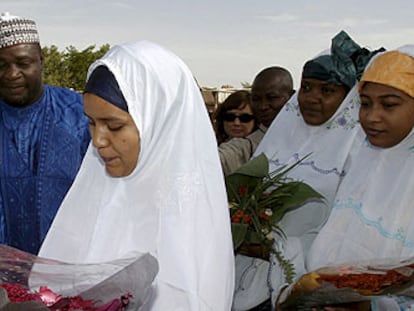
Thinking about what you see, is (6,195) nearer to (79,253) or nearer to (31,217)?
(31,217)

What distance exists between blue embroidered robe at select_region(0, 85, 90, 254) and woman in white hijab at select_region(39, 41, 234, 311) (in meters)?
1.14

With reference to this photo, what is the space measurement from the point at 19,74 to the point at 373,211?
1.95m

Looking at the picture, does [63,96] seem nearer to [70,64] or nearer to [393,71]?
[393,71]

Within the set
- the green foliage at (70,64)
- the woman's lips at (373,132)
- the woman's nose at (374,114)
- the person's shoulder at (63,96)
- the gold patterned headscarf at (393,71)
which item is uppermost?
the gold patterned headscarf at (393,71)

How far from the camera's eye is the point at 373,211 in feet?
9.35

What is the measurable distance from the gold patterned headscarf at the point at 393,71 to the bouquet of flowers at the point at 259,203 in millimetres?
624

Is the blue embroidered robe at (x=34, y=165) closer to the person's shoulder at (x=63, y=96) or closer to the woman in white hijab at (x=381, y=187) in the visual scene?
the person's shoulder at (x=63, y=96)

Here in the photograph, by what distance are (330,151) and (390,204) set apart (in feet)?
2.38

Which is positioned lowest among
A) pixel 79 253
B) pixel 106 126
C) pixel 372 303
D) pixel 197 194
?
pixel 372 303

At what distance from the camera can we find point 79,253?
244 centimetres

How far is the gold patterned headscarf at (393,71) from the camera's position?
2790 millimetres

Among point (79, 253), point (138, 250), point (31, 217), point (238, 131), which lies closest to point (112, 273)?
point (138, 250)

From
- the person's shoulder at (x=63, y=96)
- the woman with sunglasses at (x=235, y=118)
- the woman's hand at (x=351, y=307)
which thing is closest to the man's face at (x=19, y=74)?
the person's shoulder at (x=63, y=96)

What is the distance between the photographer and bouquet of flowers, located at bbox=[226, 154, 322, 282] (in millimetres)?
3180
